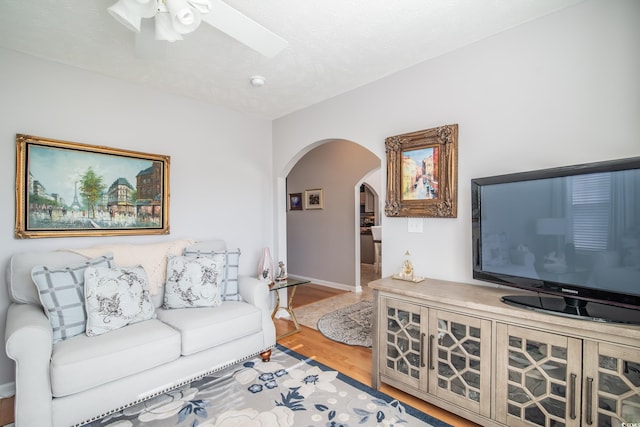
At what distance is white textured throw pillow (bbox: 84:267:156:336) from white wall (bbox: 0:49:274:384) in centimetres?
65

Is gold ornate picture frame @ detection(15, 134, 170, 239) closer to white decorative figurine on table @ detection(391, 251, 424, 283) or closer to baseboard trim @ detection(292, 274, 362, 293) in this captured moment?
white decorative figurine on table @ detection(391, 251, 424, 283)

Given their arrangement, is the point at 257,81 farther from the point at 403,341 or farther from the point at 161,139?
the point at 403,341

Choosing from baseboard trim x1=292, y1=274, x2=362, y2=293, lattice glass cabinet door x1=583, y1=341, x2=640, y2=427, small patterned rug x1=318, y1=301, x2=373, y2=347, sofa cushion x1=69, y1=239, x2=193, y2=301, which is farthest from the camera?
baseboard trim x1=292, y1=274, x2=362, y2=293

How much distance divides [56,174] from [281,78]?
2017mm

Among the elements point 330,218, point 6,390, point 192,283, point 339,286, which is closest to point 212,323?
point 192,283

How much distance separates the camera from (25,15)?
183 centimetres

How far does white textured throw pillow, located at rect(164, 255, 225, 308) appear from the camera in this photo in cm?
250

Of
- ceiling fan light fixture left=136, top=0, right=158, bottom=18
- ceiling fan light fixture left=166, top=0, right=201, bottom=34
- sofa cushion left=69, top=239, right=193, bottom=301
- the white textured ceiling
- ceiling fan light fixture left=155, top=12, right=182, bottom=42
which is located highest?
the white textured ceiling

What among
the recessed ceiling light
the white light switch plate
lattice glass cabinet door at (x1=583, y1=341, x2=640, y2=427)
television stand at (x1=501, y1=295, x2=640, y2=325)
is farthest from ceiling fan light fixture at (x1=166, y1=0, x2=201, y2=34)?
lattice glass cabinet door at (x1=583, y1=341, x2=640, y2=427)

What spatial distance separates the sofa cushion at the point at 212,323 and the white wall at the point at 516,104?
128cm

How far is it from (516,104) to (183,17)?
6.67ft

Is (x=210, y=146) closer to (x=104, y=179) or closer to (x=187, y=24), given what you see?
(x=104, y=179)

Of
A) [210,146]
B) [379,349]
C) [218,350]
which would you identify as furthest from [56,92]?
[379,349]

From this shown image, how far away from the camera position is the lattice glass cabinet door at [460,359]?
1.69 m
